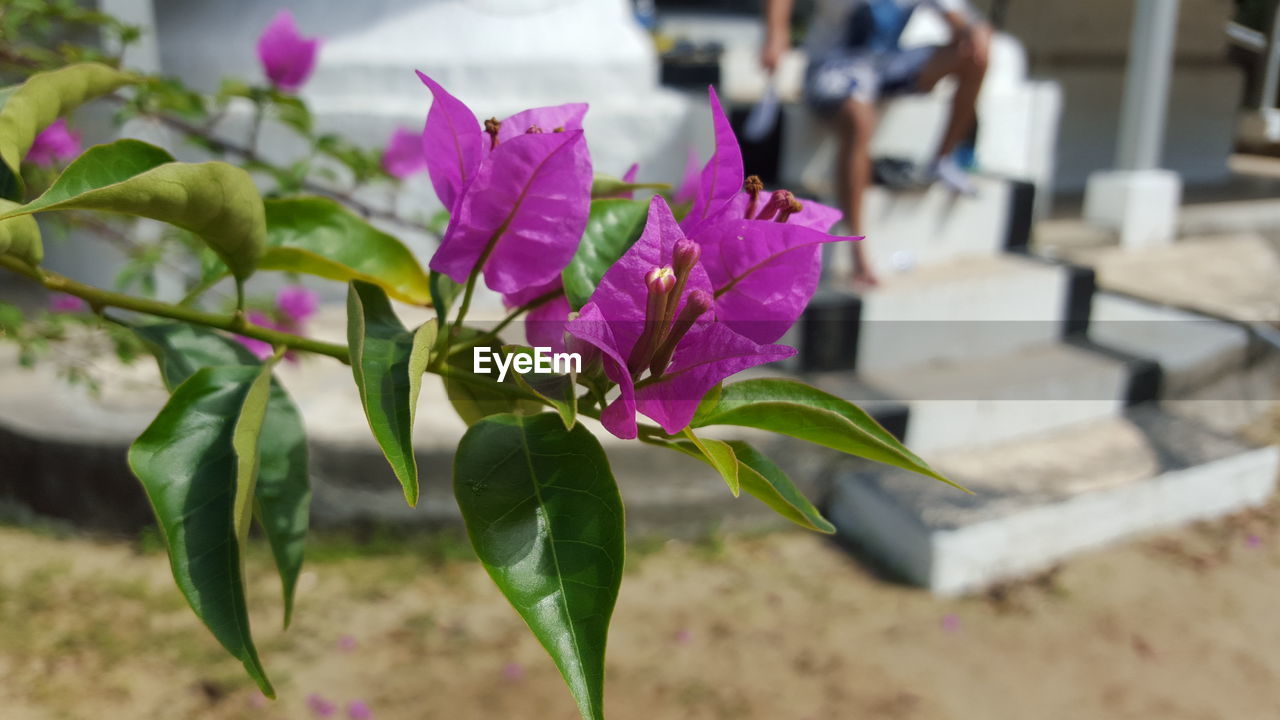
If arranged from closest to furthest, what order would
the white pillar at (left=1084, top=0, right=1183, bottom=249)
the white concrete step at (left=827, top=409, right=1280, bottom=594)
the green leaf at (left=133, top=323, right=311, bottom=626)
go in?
the green leaf at (left=133, top=323, right=311, bottom=626), the white concrete step at (left=827, top=409, right=1280, bottom=594), the white pillar at (left=1084, top=0, right=1183, bottom=249)

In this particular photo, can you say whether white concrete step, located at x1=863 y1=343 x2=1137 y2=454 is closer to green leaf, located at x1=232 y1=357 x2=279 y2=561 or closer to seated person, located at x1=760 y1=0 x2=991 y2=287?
seated person, located at x1=760 y1=0 x2=991 y2=287

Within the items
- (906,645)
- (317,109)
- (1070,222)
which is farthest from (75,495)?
(1070,222)

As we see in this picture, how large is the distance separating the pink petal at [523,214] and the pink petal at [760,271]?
39 millimetres

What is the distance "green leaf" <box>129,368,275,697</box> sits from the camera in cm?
30

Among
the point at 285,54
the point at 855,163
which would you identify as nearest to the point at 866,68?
the point at 855,163

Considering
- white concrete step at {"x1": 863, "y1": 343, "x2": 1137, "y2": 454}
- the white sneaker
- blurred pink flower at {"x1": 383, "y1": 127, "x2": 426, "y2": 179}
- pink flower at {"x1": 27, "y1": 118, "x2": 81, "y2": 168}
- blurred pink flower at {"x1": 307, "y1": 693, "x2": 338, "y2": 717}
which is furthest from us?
the white sneaker

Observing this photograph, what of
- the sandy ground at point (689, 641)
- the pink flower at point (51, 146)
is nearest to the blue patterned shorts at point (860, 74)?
the sandy ground at point (689, 641)

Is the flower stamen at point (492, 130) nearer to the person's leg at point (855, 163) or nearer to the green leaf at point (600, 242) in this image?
the green leaf at point (600, 242)

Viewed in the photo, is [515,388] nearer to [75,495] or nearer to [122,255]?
[75,495]

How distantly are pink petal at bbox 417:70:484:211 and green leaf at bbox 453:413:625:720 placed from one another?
2.8 inches

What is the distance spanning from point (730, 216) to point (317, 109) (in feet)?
9.35

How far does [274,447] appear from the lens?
0.41 meters

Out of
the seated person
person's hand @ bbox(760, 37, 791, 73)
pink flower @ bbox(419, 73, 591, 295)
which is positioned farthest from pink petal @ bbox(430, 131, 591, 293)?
person's hand @ bbox(760, 37, 791, 73)

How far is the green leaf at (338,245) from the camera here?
42cm
